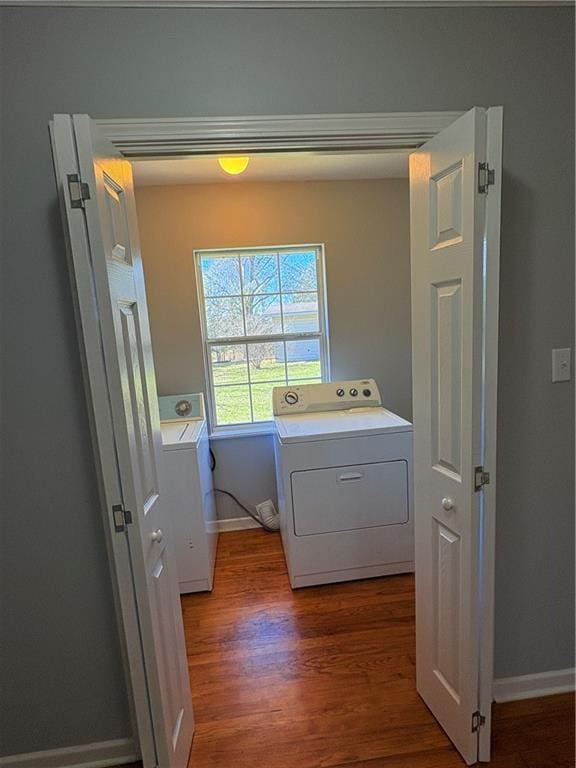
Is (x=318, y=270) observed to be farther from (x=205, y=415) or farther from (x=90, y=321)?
(x=90, y=321)

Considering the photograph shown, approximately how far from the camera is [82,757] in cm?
144

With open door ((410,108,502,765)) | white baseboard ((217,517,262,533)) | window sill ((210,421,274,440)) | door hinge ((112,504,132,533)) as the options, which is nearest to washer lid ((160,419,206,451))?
window sill ((210,421,274,440))

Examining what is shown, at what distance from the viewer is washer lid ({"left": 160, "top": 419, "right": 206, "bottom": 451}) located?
7.27 feet

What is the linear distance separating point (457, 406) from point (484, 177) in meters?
0.63

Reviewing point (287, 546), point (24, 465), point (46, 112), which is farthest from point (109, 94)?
point (287, 546)

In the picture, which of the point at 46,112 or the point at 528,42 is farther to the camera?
the point at 528,42

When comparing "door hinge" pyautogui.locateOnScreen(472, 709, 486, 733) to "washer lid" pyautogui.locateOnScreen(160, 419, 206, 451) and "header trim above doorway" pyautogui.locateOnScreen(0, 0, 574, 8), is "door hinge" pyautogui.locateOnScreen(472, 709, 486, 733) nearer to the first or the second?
"washer lid" pyautogui.locateOnScreen(160, 419, 206, 451)

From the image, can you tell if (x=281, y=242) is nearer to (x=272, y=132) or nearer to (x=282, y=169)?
(x=282, y=169)

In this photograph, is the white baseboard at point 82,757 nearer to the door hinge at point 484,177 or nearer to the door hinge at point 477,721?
the door hinge at point 477,721

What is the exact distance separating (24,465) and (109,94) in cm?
114

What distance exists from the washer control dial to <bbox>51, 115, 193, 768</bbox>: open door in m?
1.51

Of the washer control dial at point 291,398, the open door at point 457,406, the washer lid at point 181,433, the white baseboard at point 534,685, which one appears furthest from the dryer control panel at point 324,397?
the white baseboard at point 534,685

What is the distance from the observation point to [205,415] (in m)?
2.91

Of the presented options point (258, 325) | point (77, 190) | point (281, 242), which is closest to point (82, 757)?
point (77, 190)
